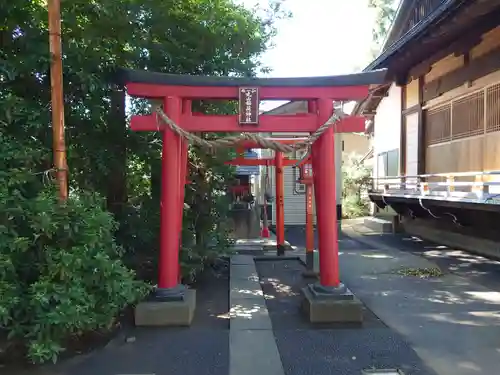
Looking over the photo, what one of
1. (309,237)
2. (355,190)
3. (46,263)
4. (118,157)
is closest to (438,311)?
(309,237)

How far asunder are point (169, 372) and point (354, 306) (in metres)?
2.54

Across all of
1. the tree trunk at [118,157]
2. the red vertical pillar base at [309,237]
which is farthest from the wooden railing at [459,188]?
the tree trunk at [118,157]

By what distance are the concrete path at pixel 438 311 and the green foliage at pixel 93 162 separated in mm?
3077

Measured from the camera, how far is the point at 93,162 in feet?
18.5

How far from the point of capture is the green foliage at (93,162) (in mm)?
3818

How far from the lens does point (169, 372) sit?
13.5 ft

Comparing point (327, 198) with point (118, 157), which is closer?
point (327, 198)

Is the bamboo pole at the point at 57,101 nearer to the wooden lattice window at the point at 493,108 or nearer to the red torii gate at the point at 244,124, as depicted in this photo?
the red torii gate at the point at 244,124

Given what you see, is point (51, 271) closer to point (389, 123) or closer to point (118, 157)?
point (118, 157)

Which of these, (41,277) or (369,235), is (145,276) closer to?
(41,277)

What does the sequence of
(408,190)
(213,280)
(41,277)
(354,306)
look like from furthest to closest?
(408,190)
(213,280)
(354,306)
(41,277)

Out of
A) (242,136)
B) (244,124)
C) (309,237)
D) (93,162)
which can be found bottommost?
(309,237)

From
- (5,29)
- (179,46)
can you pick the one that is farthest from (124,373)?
(179,46)

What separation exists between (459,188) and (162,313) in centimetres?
922
